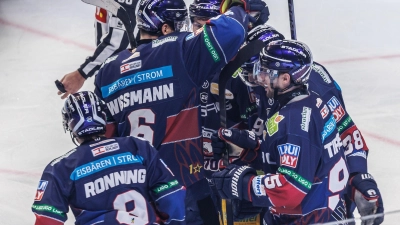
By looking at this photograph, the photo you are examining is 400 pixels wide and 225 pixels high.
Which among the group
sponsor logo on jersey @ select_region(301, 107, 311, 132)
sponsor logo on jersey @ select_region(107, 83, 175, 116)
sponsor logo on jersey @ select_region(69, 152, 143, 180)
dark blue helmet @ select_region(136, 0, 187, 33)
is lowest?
sponsor logo on jersey @ select_region(107, 83, 175, 116)

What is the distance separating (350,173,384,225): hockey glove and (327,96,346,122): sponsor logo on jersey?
26cm

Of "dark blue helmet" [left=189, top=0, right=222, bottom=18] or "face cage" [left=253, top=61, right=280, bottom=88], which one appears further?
"dark blue helmet" [left=189, top=0, right=222, bottom=18]

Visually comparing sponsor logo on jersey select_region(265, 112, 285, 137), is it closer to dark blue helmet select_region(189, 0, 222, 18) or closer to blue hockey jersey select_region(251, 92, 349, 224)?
blue hockey jersey select_region(251, 92, 349, 224)

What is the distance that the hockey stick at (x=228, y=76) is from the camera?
319cm

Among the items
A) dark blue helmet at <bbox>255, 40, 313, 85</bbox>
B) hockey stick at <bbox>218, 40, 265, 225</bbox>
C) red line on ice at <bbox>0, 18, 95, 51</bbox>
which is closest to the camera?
dark blue helmet at <bbox>255, 40, 313, 85</bbox>

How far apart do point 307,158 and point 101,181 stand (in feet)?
2.47

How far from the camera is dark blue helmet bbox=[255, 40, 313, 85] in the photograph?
2.96m

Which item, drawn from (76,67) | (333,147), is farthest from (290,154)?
(76,67)

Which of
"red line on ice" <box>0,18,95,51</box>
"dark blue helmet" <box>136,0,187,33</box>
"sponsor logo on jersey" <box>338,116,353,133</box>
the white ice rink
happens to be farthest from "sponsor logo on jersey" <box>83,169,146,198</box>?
"red line on ice" <box>0,18,95,51</box>

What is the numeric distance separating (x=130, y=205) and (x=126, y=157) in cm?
17

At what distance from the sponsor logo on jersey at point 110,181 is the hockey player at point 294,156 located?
46 cm

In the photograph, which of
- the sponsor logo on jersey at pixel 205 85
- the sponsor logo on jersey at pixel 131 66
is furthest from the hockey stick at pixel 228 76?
the sponsor logo on jersey at pixel 131 66

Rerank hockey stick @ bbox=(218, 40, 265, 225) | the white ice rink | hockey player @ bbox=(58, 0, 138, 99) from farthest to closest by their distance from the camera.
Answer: the white ice rink, hockey player @ bbox=(58, 0, 138, 99), hockey stick @ bbox=(218, 40, 265, 225)

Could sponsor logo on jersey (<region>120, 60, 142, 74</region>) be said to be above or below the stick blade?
below
